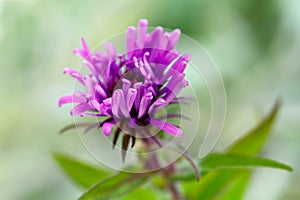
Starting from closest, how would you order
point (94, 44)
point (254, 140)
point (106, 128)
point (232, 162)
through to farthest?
1. point (106, 128)
2. point (232, 162)
3. point (254, 140)
4. point (94, 44)

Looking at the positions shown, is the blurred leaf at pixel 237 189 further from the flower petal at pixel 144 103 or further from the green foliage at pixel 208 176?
the flower petal at pixel 144 103

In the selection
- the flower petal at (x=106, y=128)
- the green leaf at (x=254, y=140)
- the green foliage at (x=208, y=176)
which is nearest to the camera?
the flower petal at (x=106, y=128)

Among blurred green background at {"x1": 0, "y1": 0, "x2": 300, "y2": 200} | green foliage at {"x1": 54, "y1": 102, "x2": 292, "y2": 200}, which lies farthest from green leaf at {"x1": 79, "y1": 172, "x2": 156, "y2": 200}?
blurred green background at {"x1": 0, "y1": 0, "x2": 300, "y2": 200}

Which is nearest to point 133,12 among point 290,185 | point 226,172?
point 290,185

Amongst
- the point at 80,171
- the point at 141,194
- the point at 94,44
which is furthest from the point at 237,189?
the point at 94,44

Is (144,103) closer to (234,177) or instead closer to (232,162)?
(232,162)

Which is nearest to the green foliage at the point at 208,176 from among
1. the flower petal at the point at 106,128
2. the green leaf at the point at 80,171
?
the green leaf at the point at 80,171
